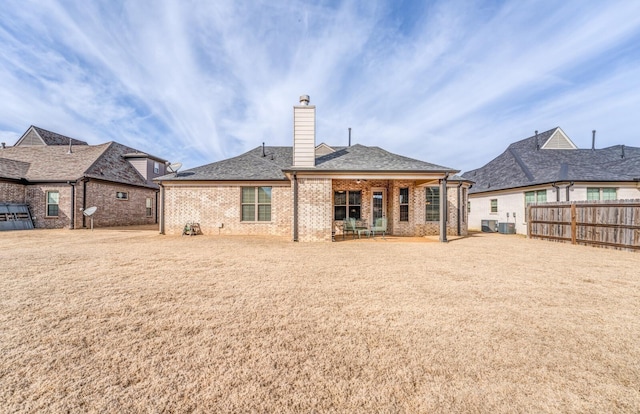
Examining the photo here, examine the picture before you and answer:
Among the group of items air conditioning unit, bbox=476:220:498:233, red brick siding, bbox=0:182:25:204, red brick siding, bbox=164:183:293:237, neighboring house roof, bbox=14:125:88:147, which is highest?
neighboring house roof, bbox=14:125:88:147

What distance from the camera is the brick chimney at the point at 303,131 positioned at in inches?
427

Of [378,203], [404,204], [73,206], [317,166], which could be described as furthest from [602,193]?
[73,206]

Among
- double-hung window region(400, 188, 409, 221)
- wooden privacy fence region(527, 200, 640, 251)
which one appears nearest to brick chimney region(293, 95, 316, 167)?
double-hung window region(400, 188, 409, 221)

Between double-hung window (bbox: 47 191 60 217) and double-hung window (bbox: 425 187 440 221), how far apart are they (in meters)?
21.9

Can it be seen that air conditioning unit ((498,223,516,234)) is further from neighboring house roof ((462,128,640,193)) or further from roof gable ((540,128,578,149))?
roof gable ((540,128,578,149))

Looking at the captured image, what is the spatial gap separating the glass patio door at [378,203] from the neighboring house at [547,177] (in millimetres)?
8738

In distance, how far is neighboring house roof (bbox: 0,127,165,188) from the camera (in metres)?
15.9

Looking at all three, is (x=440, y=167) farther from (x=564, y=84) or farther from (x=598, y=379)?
(x=564, y=84)

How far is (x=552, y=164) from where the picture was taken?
16.8m

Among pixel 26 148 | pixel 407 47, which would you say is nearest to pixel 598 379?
pixel 407 47

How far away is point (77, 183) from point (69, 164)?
294cm

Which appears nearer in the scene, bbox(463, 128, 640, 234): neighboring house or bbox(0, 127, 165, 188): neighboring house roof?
bbox(463, 128, 640, 234): neighboring house

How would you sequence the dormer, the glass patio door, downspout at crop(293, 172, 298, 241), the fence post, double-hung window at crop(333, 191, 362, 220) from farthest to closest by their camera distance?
the dormer, the glass patio door, double-hung window at crop(333, 191, 362, 220), downspout at crop(293, 172, 298, 241), the fence post

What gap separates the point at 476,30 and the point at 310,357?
14606 mm
